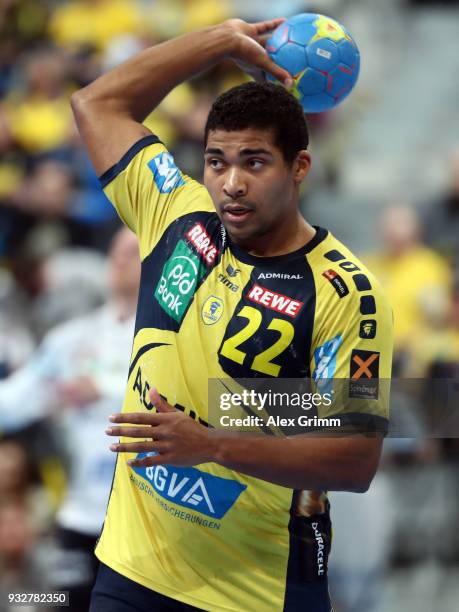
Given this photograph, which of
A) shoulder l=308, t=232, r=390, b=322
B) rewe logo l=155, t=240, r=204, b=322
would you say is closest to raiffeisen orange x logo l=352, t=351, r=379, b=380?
shoulder l=308, t=232, r=390, b=322

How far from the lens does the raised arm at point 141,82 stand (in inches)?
157

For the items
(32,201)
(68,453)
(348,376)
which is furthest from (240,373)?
(32,201)

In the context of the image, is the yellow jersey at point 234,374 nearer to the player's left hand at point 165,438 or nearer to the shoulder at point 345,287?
the shoulder at point 345,287

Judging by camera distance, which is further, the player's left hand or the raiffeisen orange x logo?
the raiffeisen orange x logo

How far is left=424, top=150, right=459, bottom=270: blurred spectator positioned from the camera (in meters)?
8.60

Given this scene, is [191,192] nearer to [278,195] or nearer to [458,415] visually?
[278,195]

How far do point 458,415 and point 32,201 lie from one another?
5803 mm

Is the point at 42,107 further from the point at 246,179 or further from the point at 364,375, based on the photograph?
the point at 364,375

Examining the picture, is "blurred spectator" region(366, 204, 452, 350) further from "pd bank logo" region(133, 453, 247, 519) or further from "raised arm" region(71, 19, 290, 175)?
"pd bank logo" region(133, 453, 247, 519)

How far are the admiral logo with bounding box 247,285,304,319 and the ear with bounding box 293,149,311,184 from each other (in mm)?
404

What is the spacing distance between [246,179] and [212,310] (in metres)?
0.45

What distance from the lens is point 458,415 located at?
4.27 metres

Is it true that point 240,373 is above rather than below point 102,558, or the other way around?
above

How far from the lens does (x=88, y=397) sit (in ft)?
20.8
